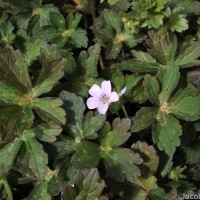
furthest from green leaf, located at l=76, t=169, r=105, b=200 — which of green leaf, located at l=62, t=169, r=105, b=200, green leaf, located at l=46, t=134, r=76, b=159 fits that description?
green leaf, located at l=46, t=134, r=76, b=159

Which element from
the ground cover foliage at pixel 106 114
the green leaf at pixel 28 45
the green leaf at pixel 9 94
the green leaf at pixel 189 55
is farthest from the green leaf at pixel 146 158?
the green leaf at pixel 28 45

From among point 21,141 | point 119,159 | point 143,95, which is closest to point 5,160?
point 21,141

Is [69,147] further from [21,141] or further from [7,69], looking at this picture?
A: [7,69]

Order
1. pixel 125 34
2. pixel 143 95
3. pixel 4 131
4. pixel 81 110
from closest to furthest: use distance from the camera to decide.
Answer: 1. pixel 4 131
2. pixel 81 110
3. pixel 143 95
4. pixel 125 34

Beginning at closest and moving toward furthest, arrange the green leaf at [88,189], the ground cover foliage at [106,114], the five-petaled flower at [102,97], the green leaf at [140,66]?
the green leaf at [88,189] < the ground cover foliage at [106,114] < the five-petaled flower at [102,97] < the green leaf at [140,66]

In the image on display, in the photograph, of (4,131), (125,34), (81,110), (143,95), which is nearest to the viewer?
(4,131)

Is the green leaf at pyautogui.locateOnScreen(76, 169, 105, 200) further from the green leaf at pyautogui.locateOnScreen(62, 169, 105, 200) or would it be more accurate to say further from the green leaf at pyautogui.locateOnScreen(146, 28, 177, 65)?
the green leaf at pyautogui.locateOnScreen(146, 28, 177, 65)

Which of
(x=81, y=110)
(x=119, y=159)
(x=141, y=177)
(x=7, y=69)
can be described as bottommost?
(x=141, y=177)

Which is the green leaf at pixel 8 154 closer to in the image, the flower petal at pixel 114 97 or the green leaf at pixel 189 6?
the flower petal at pixel 114 97
